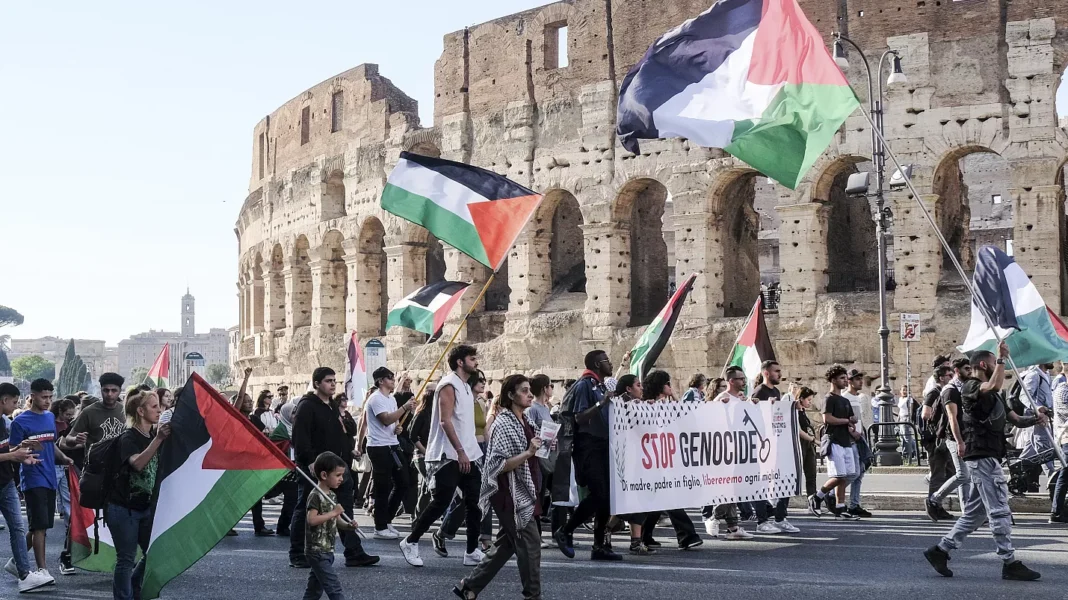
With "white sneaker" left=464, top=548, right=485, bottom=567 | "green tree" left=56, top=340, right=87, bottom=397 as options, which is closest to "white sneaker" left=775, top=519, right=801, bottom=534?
"white sneaker" left=464, top=548, right=485, bottom=567

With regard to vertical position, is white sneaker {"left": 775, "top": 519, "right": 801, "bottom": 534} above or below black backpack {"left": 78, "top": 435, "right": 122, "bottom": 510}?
below

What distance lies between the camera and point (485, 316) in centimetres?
2806

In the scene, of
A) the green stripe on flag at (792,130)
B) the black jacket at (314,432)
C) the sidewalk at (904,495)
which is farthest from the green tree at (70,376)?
the green stripe on flag at (792,130)

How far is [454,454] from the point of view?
9.62 metres

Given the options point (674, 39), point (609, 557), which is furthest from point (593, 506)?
point (674, 39)

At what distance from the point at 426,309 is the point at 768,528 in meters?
6.52

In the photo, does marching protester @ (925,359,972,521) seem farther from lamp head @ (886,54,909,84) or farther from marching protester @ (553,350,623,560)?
lamp head @ (886,54,909,84)

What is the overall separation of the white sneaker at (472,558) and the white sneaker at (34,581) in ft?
9.86

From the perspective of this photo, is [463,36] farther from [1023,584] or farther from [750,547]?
[1023,584]

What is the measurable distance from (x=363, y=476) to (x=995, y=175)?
2978cm

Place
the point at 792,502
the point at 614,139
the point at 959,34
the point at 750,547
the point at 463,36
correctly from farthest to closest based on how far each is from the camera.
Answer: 1. the point at 463,36
2. the point at 614,139
3. the point at 959,34
4. the point at 792,502
5. the point at 750,547

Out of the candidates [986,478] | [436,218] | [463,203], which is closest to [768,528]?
[986,478]

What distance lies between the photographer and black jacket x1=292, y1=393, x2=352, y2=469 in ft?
30.6

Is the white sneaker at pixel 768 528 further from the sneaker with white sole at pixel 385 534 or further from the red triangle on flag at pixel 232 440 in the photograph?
the red triangle on flag at pixel 232 440
